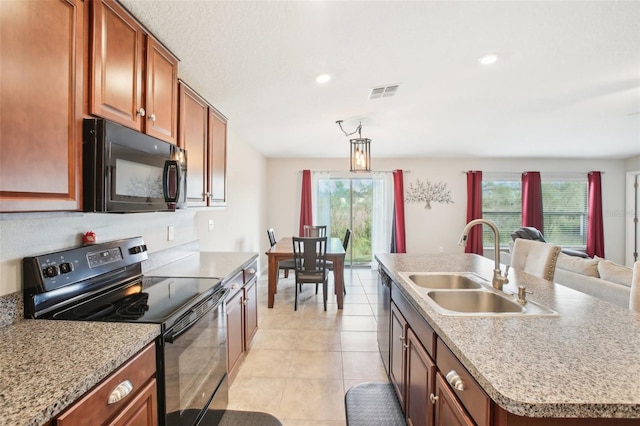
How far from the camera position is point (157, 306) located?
137 centimetres

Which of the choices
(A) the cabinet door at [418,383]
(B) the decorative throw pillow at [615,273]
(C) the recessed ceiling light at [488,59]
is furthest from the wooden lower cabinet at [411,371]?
(B) the decorative throw pillow at [615,273]

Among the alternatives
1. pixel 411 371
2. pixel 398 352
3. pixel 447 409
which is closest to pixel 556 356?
pixel 447 409

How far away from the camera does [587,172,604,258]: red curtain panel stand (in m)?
5.91

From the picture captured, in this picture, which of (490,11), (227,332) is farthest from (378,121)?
(227,332)

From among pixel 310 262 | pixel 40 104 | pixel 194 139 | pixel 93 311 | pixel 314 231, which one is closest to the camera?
pixel 40 104

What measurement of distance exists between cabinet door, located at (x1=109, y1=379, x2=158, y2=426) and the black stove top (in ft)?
0.77

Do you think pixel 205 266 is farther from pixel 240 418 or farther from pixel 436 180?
pixel 436 180

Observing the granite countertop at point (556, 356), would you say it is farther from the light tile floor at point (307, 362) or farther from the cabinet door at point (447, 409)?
the light tile floor at point (307, 362)

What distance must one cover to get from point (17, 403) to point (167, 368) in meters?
0.55

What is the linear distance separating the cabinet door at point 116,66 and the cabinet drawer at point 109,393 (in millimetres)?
955

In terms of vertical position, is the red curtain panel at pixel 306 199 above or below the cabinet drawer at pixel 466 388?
above

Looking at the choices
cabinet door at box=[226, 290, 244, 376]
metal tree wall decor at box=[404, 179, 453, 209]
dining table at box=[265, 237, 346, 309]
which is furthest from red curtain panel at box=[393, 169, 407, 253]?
cabinet door at box=[226, 290, 244, 376]

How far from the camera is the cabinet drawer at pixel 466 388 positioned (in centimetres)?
83

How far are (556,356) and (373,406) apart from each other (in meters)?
1.40
